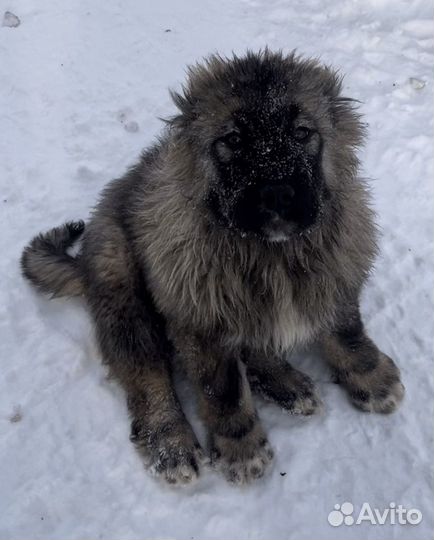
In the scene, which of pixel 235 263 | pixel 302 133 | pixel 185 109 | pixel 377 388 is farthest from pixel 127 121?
pixel 377 388

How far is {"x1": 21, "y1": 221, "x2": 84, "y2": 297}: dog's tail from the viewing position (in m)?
3.50

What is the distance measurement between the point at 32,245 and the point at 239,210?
5.55 feet

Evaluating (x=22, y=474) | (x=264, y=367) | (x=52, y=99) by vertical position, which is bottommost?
(x=22, y=474)

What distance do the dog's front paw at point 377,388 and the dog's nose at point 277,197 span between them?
1267mm

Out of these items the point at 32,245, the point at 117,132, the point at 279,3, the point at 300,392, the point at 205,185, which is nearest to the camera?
the point at 205,185

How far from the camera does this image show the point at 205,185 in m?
2.64

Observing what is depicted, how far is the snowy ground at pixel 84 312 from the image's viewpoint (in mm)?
2865

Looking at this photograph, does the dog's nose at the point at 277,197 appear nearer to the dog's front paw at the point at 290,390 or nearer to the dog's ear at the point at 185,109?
the dog's ear at the point at 185,109

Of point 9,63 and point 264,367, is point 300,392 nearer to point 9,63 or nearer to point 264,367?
point 264,367

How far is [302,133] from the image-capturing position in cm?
251

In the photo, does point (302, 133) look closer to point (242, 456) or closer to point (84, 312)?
point (242, 456)

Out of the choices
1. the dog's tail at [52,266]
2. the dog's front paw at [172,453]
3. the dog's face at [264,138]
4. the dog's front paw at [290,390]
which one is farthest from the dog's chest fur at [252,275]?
the dog's tail at [52,266]

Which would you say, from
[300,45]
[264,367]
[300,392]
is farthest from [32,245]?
[300,45]

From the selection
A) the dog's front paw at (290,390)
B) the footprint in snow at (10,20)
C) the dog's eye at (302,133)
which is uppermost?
the dog's eye at (302,133)
